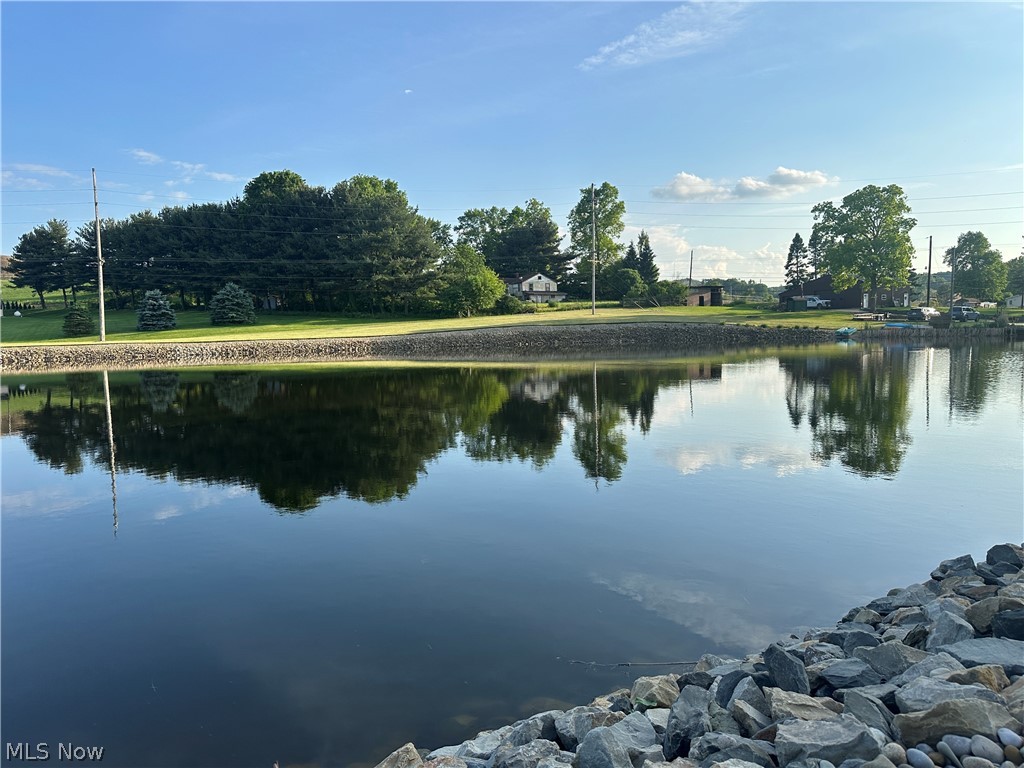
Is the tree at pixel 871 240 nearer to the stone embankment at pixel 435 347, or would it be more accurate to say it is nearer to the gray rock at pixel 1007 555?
the stone embankment at pixel 435 347

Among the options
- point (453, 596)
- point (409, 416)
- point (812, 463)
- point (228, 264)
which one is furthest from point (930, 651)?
point (228, 264)

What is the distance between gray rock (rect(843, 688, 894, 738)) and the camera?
4320 millimetres

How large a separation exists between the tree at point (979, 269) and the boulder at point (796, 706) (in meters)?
120

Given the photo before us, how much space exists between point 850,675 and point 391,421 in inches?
670

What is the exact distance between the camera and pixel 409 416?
72.1 feet

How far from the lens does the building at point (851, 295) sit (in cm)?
8603

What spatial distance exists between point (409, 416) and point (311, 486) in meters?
8.75

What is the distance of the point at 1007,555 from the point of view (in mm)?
7844

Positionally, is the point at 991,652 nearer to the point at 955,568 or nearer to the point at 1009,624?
the point at 1009,624

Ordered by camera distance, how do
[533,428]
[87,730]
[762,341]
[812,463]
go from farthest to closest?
[762,341], [533,428], [812,463], [87,730]

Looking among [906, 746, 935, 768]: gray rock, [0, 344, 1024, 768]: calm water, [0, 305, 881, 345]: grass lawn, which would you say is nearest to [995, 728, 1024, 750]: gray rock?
[906, 746, 935, 768]: gray rock

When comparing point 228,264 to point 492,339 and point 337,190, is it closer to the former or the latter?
point 337,190

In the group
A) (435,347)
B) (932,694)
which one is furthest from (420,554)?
(435,347)

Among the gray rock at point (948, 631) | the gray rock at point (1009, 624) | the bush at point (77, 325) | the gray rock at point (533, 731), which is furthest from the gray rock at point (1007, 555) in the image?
the bush at point (77, 325)
